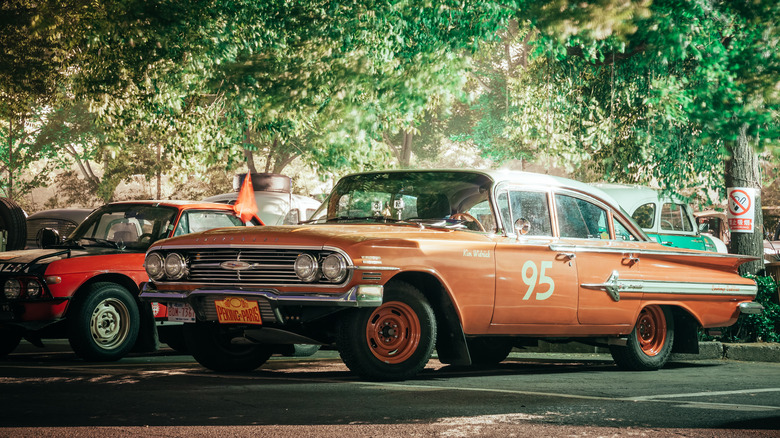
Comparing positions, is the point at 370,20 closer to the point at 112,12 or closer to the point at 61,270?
the point at 112,12

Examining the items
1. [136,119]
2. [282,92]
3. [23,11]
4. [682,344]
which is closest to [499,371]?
[682,344]

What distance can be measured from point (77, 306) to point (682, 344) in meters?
6.07

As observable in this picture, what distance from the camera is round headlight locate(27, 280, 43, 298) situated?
381 inches

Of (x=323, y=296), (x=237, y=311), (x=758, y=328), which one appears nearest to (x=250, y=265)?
(x=237, y=311)

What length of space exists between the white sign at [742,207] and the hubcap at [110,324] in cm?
850

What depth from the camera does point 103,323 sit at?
10.1 m

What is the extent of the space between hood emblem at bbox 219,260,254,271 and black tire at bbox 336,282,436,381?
2.69ft

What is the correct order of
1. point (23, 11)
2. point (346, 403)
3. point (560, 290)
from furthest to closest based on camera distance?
1. point (23, 11)
2. point (560, 290)
3. point (346, 403)

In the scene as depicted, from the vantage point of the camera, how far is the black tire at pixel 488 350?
9.64m

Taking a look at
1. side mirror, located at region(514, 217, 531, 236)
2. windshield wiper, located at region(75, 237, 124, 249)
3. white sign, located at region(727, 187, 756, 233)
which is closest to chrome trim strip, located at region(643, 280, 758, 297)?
side mirror, located at region(514, 217, 531, 236)

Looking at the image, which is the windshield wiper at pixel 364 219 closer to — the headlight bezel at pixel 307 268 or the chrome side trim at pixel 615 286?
the headlight bezel at pixel 307 268

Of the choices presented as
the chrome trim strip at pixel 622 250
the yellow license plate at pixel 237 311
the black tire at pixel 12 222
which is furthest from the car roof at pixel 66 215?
the yellow license plate at pixel 237 311

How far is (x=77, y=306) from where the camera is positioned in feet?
32.3

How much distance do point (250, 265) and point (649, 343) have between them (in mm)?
4452
